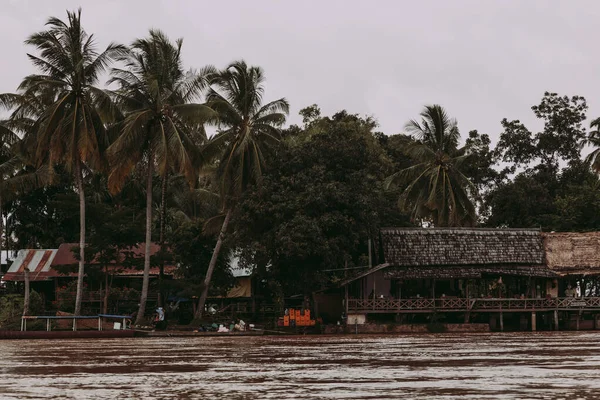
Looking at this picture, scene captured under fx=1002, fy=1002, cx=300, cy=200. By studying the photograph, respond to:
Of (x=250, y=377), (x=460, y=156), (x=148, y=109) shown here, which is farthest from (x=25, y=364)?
(x=460, y=156)

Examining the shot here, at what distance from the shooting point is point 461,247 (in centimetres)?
4169

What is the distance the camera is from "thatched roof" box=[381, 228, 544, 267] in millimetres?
41219

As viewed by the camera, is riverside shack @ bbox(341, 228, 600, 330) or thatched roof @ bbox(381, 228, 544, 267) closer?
riverside shack @ bbox(341, 228, 600, 330)

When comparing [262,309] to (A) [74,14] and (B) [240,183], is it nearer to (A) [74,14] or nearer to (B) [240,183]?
(B) [240,183]

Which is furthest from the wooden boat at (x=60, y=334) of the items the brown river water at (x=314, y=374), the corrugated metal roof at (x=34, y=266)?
the brown river water at (x=314, y=374)

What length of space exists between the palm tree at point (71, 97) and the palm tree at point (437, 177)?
15792 millimetres

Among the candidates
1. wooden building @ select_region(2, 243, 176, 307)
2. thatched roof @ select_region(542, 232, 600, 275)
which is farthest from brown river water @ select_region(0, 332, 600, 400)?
wooden building @ select_region(2, 243, 176, 307)

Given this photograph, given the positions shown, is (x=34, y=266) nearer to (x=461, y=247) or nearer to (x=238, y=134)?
(x=238, y=134)

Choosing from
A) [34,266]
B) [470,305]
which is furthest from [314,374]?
[34,266]

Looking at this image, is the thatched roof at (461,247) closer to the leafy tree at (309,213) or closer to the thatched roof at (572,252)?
the thatched roof at (572,252)

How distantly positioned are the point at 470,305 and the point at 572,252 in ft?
18.4

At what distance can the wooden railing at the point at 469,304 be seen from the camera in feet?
130

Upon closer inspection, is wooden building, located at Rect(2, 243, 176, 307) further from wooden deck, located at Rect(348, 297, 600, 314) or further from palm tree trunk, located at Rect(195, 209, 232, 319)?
wooden deck, located at Rect(348, 297, 600, 314)

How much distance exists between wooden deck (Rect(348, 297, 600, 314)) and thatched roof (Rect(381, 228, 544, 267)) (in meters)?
1.82
